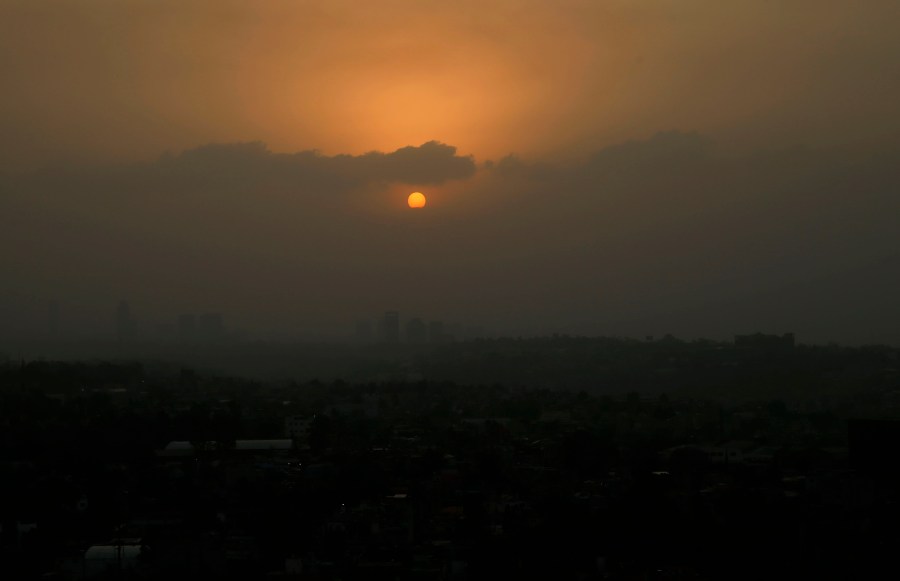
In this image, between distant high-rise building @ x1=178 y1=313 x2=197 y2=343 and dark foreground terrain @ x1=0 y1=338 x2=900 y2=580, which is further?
distant high-rise building @ x1=178 y1=313 x2=197 y2=343

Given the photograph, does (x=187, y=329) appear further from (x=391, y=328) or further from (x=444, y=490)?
(x=444, y=490)

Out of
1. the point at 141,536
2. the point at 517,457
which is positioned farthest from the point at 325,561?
the point at 517,457

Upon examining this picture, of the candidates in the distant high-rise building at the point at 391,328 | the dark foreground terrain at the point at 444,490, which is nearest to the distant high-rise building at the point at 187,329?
the distant high-rise building at the point at 391,328

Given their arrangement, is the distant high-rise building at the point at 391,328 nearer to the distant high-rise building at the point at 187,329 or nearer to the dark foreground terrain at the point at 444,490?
the distant high-rise building at the point at 187,329

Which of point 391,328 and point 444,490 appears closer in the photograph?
point 444,490

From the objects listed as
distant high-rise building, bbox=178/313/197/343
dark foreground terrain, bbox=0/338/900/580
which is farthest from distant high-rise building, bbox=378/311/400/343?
dark foreground terrain, bbox=0/338/900/580

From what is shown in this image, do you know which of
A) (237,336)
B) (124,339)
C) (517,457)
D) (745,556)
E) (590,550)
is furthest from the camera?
(237,336)

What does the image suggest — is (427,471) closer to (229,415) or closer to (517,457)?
(517,457)

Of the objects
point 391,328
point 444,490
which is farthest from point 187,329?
Result: point 444,490

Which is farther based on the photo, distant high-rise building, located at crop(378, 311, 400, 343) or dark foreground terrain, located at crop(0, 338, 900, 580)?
distant high-rise building, located at crop(378, 311, 400, 343)

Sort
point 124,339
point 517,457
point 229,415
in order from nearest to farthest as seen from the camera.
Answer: point 517,457 < point 229,415 < point 124,339

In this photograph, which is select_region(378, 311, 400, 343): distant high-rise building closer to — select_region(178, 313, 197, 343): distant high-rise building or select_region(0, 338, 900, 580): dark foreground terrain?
select_region(178, 313, 197, 343): distant high-rise building
